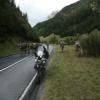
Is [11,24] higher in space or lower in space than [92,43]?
higher

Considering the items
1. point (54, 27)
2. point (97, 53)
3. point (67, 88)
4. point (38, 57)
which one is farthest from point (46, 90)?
point (54, 27)

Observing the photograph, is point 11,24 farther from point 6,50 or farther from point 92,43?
point 92,43

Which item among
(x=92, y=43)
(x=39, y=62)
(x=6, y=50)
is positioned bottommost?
(x=6, y=50)

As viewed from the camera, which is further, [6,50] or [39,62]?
[6,50]

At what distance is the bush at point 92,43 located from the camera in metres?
27.0

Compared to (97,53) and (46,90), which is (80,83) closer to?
(46,90)

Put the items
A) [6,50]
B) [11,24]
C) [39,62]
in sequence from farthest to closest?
[11,24] → [6,50] → [39,62]

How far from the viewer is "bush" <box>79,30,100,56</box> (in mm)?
27000

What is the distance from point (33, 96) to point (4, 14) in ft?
112

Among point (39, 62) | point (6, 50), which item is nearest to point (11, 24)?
point (6, 50)

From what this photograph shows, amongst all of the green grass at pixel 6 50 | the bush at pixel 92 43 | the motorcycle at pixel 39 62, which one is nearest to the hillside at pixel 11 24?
the green grass at pixel 6 50

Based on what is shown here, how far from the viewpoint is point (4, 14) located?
42531mm

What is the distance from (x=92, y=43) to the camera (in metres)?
27.6

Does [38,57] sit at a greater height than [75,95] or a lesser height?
greater
